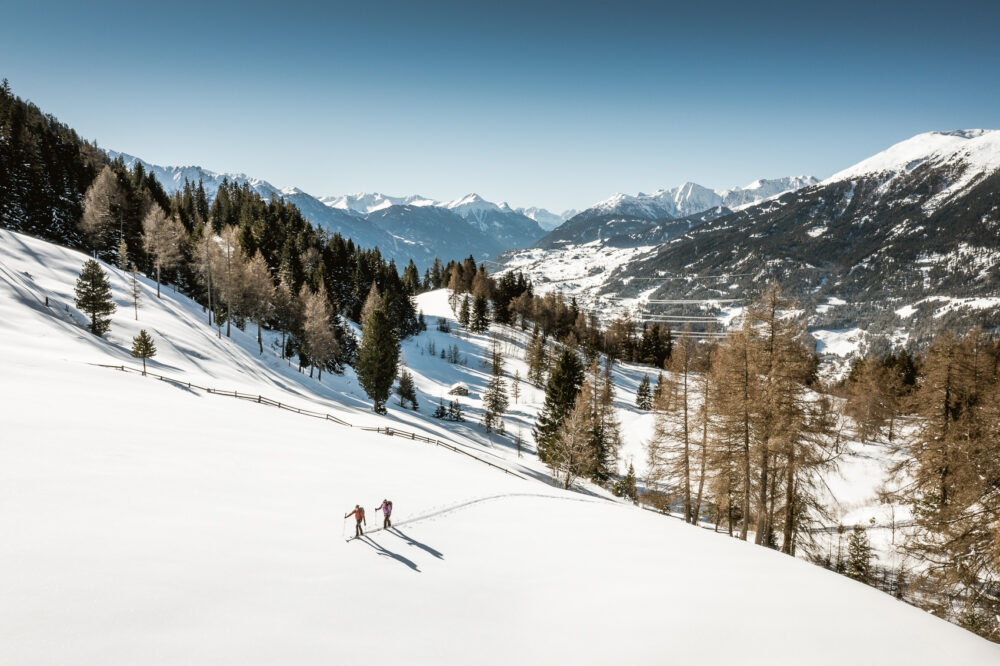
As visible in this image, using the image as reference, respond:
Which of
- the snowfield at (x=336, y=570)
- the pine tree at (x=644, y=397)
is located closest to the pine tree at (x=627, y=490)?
the snowfield at (x=336, y=570)

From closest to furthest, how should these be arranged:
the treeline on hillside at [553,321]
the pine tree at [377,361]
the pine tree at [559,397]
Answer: the pine tree at [559,397] → the pine tree at [377,361] → the treeline on hillside at [553,321]

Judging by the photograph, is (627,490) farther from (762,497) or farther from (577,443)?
(762,497)

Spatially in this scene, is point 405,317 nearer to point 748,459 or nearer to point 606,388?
point 606,388

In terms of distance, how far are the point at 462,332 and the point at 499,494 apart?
8528 centimetres

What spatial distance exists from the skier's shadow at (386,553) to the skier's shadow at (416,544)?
805 millimetres

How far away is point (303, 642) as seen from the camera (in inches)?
302

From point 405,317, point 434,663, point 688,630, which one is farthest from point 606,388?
point 405,317

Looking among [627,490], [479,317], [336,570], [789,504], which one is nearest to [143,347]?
[336,570]

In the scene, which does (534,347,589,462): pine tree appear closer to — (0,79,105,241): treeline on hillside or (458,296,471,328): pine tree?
(458,296,471,328): pine tree

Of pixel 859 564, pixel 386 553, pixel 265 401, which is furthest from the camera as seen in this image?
pixel 265 401

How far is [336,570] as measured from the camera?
1040cm

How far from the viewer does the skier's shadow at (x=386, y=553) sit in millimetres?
11443

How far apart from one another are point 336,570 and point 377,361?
120 ft

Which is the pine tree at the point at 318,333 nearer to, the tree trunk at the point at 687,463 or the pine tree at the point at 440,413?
the pine tree at the point at 440,413
